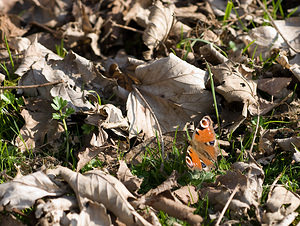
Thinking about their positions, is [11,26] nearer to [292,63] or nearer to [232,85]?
[232,85]

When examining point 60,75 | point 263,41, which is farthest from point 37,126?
point 263,41

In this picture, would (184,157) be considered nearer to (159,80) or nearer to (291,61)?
(159,80)

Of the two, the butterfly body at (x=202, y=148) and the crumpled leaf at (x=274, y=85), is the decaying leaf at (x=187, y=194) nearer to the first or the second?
the butterfly body at (x=202, y=148)

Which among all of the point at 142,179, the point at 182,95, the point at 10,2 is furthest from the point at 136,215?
the point at 10,2

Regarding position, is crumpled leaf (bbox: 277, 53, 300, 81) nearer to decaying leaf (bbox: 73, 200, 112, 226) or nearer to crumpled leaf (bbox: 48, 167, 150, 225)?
crumpled leaf (bbox: 48, 167, 150, 225)

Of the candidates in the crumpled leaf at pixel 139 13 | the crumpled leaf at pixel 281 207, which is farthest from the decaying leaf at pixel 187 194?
the crumpled leaf at pixel 139 13
